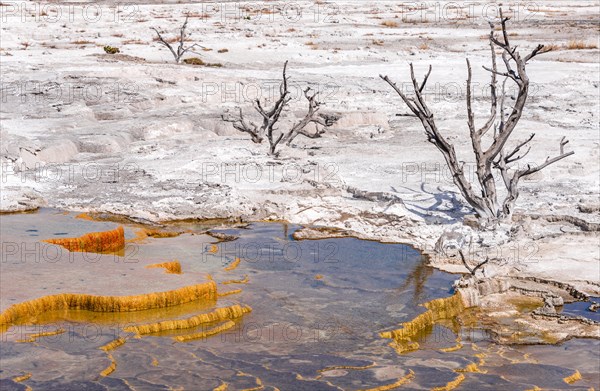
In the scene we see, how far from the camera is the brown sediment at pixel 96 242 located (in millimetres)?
7471

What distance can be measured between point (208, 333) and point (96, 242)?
7.26 feet

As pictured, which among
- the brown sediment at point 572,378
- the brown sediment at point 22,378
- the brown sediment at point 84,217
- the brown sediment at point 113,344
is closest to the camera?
the brown sediment at point 22,378

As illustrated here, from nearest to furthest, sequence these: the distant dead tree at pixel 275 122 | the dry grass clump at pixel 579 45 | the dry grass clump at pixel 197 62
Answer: the distant dead tree at pixel 275 122 < the dry grass clump at pixel 197 62 < the dry grass clump at pixel 579 45

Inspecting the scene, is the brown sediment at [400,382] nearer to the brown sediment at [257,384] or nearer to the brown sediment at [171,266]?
the brown sediment at [257,384]

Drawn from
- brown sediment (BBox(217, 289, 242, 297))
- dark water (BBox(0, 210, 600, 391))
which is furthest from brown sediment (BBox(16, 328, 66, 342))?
brown sediment (BBox(217, 289, 242, 297))

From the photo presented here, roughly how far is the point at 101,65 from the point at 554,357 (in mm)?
13846

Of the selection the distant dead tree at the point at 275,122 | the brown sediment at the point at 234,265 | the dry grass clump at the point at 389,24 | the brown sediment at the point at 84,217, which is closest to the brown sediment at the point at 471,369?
the brown sediment at the point at 234,265

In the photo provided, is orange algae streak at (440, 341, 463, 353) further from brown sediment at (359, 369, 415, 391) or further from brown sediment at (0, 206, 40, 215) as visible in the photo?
brown sediment at (0, 206, 40, 215)

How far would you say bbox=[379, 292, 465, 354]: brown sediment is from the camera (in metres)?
5.75

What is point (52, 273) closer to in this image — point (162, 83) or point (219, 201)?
point (219, 201)

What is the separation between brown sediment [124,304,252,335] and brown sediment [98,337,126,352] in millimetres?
188

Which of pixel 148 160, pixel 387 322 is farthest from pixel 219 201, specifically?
pixel 387 322

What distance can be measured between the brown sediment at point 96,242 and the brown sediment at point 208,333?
203 centimetres

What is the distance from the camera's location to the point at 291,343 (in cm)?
563
